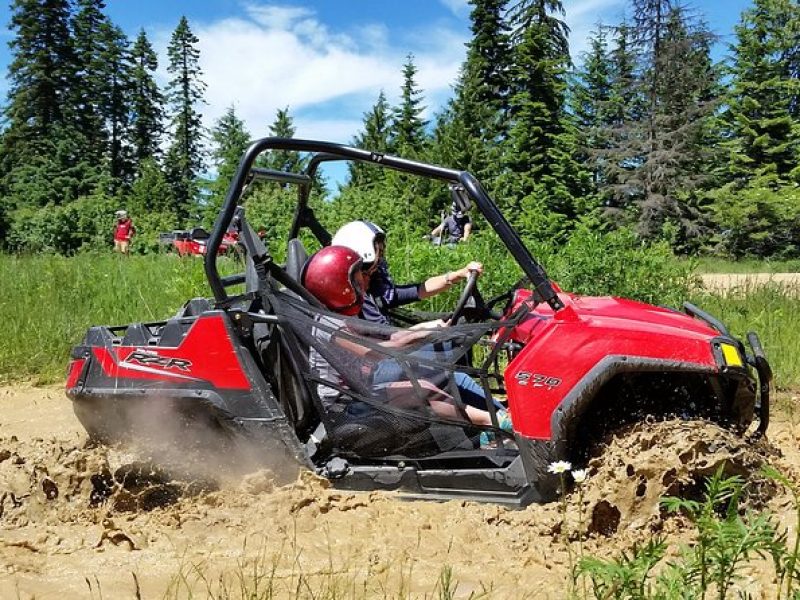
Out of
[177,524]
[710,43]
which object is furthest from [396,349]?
[710,43]

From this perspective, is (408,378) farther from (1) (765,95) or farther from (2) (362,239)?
(1) (765,95)

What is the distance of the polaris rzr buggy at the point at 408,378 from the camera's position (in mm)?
3109

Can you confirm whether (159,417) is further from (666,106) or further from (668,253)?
(666,106)

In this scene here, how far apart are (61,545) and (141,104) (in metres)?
53.1

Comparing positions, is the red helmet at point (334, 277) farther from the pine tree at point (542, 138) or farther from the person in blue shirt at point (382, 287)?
the pine tree at point (542, 138)

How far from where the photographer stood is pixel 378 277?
4516 millimetres

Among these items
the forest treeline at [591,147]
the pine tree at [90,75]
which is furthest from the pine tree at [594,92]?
the pine tree at [90,75]

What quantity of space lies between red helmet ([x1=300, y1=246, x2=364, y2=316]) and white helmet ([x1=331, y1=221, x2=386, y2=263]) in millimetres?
165

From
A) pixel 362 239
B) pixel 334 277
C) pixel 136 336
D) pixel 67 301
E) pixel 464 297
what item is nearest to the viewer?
pixel 464 297

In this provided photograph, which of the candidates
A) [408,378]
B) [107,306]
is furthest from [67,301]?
[408,378]

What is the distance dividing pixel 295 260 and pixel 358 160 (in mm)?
644

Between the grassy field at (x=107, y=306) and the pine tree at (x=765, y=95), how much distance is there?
23504 mm

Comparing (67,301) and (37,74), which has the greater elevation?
(37,74)

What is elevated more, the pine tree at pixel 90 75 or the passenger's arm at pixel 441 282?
the pine tree at pixel 90 75
